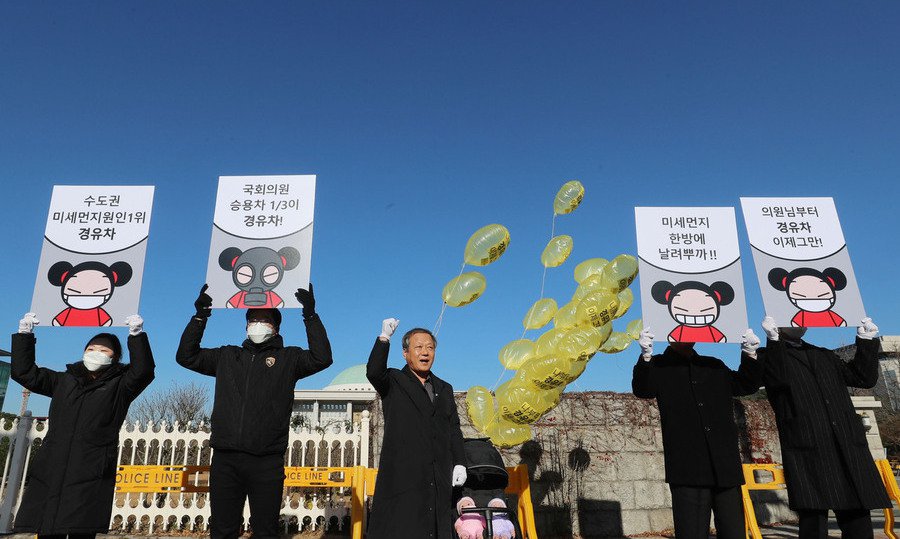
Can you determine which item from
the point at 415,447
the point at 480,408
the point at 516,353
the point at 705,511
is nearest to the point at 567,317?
the point at 516,353

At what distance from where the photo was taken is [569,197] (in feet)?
21.4

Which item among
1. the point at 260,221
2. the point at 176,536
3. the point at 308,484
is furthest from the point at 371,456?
the point at 260,221

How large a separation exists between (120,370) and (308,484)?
2.85 meters

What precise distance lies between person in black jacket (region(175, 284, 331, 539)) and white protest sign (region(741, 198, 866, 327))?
3.26 meters

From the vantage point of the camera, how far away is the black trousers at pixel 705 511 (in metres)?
3.35

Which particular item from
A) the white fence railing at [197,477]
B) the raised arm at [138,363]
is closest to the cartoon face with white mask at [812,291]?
the raised arm at [138,363]

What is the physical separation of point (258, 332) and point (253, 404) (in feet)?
1.67

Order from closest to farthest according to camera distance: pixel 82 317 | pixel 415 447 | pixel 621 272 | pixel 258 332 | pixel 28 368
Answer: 1. pixel 415 447
2. pixel 28 368
3. pixel 258 332
4. pixel 82 317
5. pixel 621 272

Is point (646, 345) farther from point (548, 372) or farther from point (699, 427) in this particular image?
point (548, 372)

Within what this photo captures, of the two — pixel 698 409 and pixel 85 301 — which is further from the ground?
pixel 85 301

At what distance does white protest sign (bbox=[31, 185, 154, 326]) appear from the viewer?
13.3 feet

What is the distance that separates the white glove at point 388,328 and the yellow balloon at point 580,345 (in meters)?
2.04

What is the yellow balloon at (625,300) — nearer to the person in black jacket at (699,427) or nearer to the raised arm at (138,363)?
the person in black jacket at (699,427)

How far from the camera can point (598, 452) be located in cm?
701
